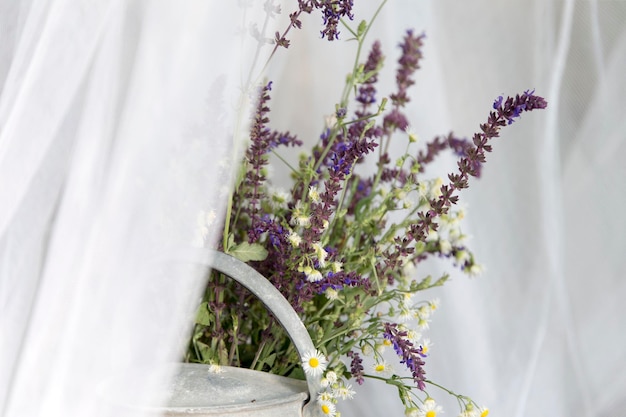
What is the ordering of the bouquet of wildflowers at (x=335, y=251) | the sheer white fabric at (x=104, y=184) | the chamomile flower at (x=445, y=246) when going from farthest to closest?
the chamomile flower at (x=445, y=246) → the bouquet of wildflowers at (x=335, y=251) → the sheer white fabric at (x=104, y=184)

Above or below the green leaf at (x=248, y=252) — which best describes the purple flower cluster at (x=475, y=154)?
above

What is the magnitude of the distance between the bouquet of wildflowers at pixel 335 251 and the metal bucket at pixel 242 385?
0.02 metres

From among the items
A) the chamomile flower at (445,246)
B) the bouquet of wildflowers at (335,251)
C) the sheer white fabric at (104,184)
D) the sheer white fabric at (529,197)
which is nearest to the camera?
the sheer white fabric at (104,184)

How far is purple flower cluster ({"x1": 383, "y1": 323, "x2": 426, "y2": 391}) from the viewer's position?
70 centimetres

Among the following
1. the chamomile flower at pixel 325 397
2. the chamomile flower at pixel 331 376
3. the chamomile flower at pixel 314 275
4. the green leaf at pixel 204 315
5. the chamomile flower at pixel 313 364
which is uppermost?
the chamomile flower at pixel 314 275

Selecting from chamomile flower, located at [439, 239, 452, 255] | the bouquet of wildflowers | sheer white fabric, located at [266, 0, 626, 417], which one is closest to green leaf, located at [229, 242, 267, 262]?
the bouquet of wildflowers

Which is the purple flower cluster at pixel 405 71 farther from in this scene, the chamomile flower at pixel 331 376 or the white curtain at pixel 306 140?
the chamomile flower at pixel 331 376

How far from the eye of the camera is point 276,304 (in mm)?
721

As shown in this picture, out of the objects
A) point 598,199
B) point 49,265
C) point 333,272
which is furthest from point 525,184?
point 49,265

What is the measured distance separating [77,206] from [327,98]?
0.60 m

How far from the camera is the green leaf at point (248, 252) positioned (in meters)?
0.77

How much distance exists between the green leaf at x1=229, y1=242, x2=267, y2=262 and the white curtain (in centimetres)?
10

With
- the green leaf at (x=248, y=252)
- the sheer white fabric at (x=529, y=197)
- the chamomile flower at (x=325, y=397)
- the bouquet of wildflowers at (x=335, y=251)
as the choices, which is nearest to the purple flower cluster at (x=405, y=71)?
the bouquet of wildflowers at (x=335, y=251)

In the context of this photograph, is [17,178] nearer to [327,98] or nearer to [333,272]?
[333,272]
